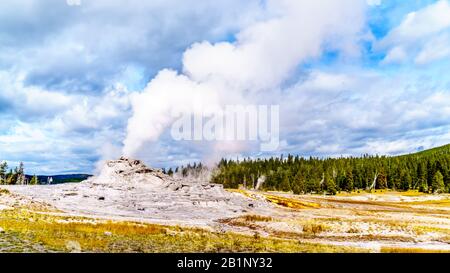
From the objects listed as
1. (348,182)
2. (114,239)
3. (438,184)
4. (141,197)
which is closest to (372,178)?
(348,182)

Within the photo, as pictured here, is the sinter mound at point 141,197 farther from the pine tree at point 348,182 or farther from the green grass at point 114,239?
the pine tree at point 348,182

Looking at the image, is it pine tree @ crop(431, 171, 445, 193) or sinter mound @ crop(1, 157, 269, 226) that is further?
pine tree @ crop(431, 171, 445, 193)

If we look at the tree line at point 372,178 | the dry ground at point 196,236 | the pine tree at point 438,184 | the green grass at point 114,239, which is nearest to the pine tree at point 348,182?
the tree line at point 372,178

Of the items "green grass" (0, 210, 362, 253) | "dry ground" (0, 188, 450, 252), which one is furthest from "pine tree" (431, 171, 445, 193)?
"green grass" (0, 210, 362, 253)

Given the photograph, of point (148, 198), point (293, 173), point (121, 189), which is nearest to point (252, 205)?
point (148, 198)

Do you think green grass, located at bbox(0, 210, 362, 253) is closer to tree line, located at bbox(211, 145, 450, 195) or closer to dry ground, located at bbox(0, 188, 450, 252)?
dry ground, located at bbox(0, 188, 450, 252)

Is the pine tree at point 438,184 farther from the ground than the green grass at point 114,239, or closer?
farther from the ground

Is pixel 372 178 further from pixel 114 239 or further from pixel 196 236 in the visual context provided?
pixel 114 239

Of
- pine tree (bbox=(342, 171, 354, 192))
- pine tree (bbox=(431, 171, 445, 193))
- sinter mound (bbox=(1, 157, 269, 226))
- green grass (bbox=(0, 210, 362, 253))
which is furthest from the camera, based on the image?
pine tree (bbox=(342, 171, 354, 192))

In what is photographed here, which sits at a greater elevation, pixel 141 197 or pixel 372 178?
pixel 372 178

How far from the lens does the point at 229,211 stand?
67500mm

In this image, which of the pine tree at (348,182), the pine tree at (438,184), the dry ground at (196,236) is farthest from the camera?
the pine tree at (348,182)
